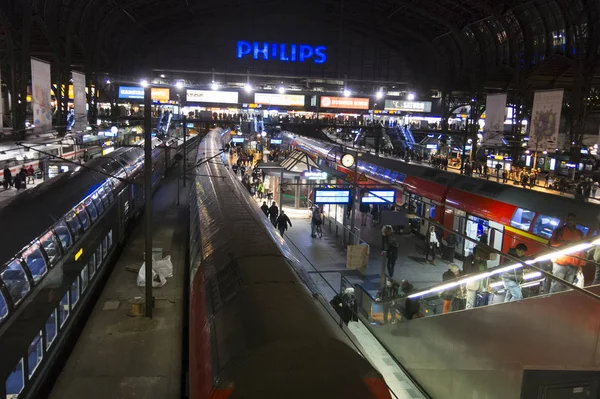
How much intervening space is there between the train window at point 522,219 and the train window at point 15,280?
13.0 metres

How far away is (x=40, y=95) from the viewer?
17688 millimetres

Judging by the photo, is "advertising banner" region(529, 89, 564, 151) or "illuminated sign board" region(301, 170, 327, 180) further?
"illuminated sign board" region(301, 170, 327, 180)

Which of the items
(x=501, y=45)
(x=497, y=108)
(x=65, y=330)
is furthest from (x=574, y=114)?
(x=65, y=330)

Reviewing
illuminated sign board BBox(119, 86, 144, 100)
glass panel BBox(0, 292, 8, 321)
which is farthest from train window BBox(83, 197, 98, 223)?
illuminated sign board BBox(119, 86, 144, 100)

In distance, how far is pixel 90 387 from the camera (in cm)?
643

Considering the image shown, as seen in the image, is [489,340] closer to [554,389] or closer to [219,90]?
[554,389]

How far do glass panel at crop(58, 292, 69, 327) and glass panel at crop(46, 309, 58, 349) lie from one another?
0.23m

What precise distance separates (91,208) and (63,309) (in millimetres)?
3613

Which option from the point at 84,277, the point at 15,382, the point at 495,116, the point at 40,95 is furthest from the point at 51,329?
the point at 495,116

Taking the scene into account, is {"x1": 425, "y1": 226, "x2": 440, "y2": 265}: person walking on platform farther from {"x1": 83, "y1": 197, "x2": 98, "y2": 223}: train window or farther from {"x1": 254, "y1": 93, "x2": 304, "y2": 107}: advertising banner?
{"x1": 254, "y1": 93, "x2": 304, "y2": 107}: advertising banner

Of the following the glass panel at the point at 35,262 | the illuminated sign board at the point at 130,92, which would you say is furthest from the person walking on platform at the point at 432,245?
the illuminated sign board at the point at 130,92

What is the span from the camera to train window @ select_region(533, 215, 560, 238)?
13.4m

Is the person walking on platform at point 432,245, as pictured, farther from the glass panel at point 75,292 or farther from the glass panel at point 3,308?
the glass panel at point 3,308

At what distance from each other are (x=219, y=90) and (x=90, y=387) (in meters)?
31.9
